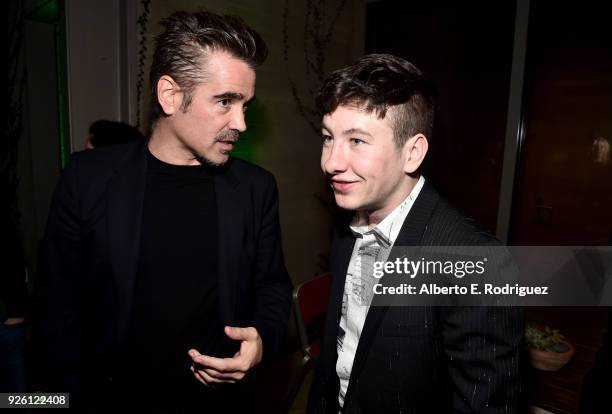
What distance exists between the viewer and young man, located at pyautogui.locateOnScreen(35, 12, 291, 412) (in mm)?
1438

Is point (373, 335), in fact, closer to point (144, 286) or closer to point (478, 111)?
point (144, 286)

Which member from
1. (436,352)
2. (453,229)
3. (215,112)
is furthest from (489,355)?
(215,112)

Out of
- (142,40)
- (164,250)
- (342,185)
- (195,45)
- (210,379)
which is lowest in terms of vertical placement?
(210,379)

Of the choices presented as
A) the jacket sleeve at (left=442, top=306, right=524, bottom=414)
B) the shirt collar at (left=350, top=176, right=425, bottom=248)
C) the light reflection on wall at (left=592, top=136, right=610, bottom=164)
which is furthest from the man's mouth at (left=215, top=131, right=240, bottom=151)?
the light reflection on wall at (left=592, top=136, right=610, bottom=164)

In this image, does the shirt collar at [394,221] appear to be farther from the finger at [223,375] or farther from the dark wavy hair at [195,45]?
the dark wavy hair at [195,45]

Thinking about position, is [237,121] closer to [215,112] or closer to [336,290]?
[215,112]

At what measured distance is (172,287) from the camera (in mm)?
1502

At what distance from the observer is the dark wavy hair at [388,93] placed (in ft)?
4.12

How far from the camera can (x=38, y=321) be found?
1465mm

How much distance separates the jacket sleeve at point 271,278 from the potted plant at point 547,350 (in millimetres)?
1408

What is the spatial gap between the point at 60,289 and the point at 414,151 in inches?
51.6

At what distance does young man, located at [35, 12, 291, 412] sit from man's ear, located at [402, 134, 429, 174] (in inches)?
24.8

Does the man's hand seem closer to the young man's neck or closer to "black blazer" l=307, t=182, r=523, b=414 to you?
"black blazer" l=307, t=182, r=523, b=414

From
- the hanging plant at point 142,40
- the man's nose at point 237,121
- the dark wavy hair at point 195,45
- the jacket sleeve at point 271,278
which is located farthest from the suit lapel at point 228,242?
the hanging plant at point 142,40
